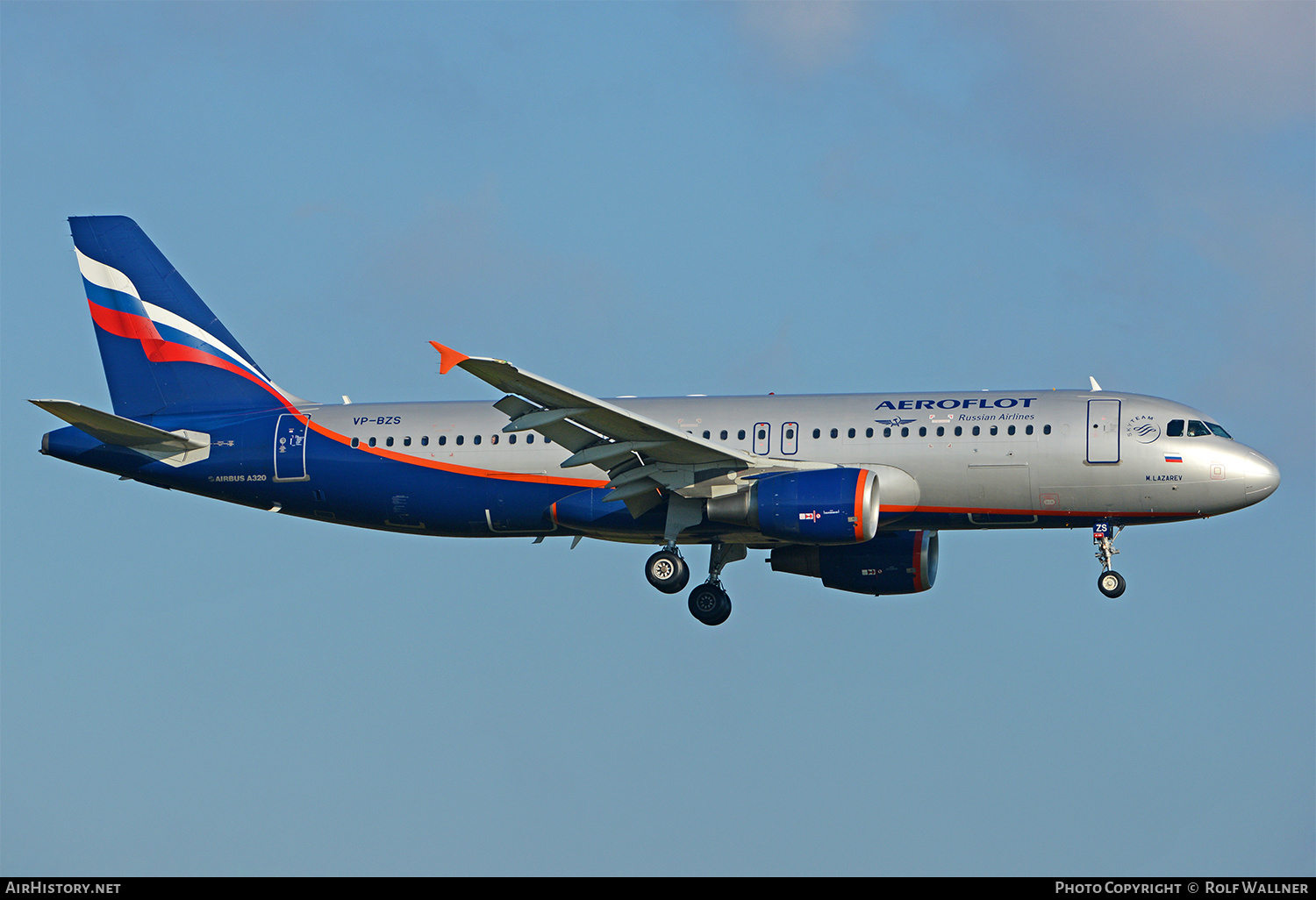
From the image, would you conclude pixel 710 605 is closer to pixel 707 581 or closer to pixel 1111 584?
pixel 707 581

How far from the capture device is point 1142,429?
40406 mm

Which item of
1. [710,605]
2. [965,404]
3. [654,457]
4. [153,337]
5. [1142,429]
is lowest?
[710,605]

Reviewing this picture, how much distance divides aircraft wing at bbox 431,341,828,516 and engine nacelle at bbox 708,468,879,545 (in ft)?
3.11

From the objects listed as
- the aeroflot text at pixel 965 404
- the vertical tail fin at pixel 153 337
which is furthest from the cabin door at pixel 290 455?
the aeroflot text at pixel 965 404

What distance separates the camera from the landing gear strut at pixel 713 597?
1764 inches

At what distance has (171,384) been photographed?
47031 millimetres

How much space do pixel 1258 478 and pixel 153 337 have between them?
28.8 metres

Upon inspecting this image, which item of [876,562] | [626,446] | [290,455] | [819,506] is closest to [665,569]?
[626,446]

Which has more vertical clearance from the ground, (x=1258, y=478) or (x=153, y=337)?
(x=153, y=337)

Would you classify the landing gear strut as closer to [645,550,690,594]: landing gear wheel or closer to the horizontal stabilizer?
[645,550,690,594]: landing gear wheel

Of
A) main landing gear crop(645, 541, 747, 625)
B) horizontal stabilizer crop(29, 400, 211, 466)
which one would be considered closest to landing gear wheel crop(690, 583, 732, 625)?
main landing gear crop(645, 541, 747, 625)

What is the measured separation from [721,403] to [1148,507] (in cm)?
1057
